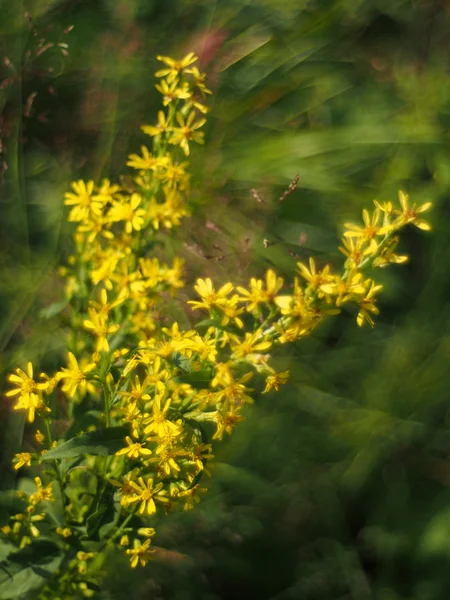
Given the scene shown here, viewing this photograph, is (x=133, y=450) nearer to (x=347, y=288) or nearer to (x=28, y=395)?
(x=28, y=395)

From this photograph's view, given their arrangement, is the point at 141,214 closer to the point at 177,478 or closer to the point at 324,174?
the point at 177,478

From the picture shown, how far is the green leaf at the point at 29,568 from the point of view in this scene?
1599 millimetres

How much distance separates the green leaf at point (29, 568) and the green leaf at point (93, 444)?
42cm

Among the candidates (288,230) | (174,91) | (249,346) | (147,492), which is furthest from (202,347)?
(288,230)

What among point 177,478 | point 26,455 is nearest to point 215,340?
point 177,478

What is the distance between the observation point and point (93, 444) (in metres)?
1.39

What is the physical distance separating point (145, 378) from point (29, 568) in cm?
59

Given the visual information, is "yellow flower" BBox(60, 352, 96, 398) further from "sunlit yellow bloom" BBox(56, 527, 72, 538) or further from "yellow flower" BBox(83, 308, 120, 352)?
"sunlit yellow bloom" BBox(56, 527, 72, 538)

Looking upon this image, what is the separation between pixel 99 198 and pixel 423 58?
202cm

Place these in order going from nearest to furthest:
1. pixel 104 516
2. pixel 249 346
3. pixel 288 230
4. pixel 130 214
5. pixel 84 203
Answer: pixel 249 346
pixel 104 516
pixel 130 214
pixel 84 203
pixel 288 230

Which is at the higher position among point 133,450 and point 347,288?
point 347,288

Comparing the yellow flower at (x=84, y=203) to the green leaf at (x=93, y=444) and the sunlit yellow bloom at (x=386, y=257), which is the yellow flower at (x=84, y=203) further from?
the sunlit yellow bloom at (x=386, y=257)

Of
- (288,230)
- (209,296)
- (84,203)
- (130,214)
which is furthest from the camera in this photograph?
(288,230)

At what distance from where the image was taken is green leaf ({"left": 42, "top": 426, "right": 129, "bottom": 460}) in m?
1.35
